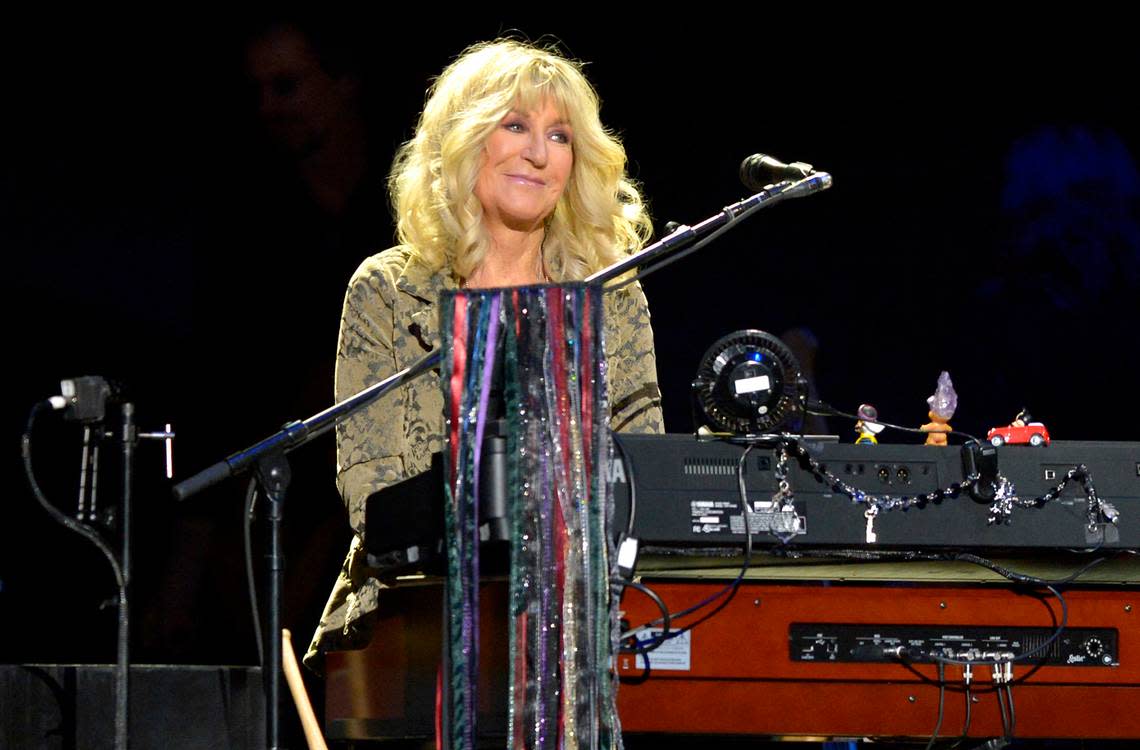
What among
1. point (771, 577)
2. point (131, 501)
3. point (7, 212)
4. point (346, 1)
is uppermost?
point (346, 1)

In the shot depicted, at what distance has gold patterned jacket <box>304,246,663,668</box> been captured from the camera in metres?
2.08

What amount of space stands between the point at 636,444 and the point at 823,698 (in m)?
0.46

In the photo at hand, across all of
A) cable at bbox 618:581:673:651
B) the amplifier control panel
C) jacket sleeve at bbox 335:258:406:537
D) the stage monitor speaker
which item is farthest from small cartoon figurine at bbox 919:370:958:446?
the stage monitor speaker

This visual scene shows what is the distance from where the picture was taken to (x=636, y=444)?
1.64m

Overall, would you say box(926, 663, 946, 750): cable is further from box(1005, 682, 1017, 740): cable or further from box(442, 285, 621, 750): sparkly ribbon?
box(442, 285, 621, 750): sparkly ribbon

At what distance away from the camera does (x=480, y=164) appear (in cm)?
235

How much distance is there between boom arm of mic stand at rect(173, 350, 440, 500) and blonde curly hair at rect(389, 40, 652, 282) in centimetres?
64

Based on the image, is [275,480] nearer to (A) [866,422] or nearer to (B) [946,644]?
(A) [866,422]

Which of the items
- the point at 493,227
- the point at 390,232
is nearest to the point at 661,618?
the point at 493,227

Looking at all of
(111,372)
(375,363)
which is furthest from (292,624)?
(375,363)

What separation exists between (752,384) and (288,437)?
1.84 ft

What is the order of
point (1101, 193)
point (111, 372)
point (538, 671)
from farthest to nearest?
point (1101, 193) → point (111, 372) → point (538, 671)

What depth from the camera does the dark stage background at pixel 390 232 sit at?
335cm

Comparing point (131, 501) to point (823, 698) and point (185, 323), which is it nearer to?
point (823, 698)
